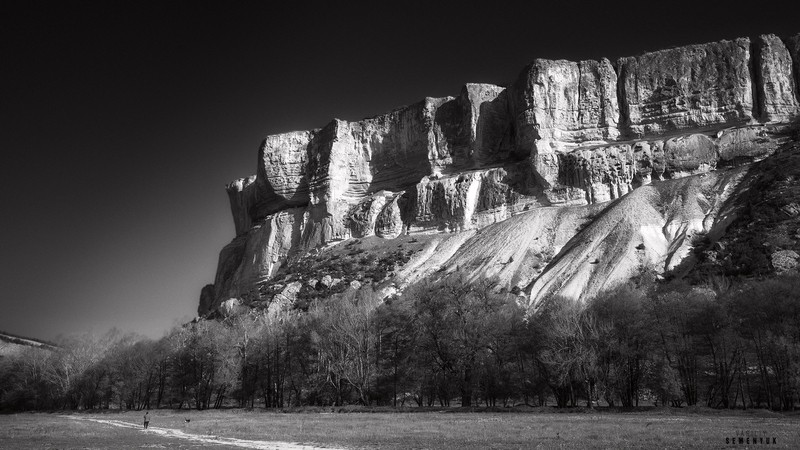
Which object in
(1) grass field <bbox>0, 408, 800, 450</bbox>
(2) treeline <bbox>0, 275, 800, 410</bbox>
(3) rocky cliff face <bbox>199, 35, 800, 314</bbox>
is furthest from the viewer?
(3) rocky cliff face <bbox>199, 35, 800, 314</bbox>

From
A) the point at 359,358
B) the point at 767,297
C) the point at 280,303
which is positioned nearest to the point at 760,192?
the point at 767,297

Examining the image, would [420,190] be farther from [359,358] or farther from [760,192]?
[359,358]

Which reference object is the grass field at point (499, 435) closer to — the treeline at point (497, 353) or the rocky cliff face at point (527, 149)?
the treeline at point (497, 353)

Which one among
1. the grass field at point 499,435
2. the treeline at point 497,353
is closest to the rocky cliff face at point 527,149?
the treeline at point 497,353

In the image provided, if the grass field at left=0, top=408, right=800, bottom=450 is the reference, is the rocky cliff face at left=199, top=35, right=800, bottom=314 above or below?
above

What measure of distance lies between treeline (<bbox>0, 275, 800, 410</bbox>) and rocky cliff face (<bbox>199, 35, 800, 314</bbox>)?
97.3ft

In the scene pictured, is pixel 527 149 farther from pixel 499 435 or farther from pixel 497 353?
pixel 499 435

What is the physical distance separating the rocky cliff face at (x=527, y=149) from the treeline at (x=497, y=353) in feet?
97.3

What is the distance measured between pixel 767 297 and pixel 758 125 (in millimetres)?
67057

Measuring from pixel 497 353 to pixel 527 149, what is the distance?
6469cm

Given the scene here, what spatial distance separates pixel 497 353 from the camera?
47250 mm

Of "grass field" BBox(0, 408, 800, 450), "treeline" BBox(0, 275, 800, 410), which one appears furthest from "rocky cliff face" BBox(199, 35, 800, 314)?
"grass field" BBox(0, 408, 800, 450)

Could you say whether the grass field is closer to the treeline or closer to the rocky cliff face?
the treeline

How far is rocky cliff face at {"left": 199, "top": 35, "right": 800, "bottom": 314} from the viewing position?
95.9 m
